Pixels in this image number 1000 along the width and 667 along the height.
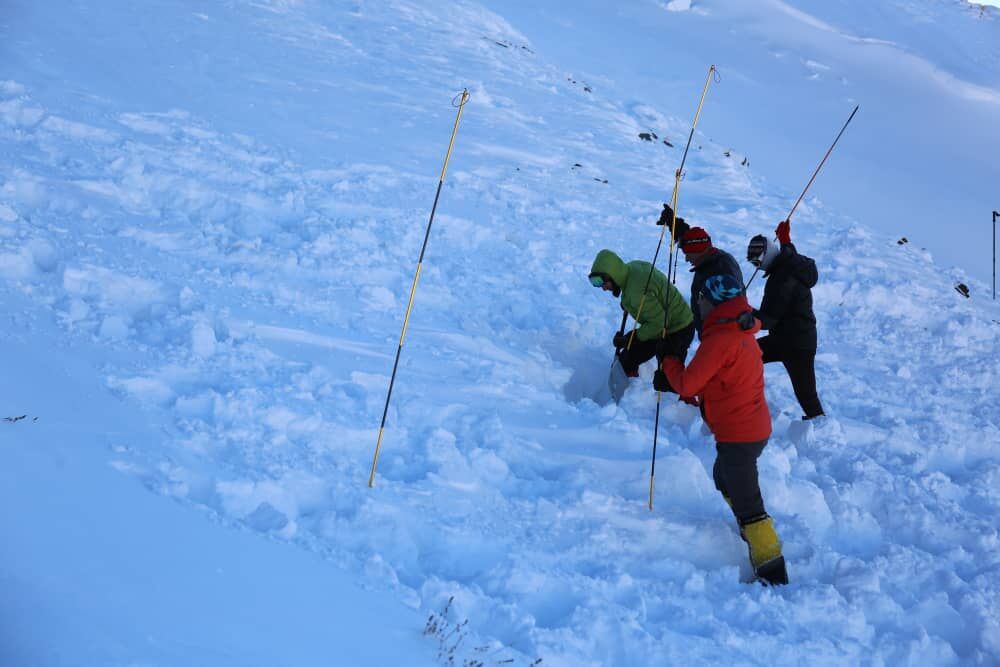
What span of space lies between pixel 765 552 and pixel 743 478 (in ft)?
1.41

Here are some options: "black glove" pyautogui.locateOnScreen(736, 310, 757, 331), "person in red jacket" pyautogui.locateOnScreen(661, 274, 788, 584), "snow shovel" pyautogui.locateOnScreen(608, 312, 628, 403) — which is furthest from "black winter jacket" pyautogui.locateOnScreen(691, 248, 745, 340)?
"black glove" pyautogui.locateOnScreen(736, 310, 757, 331)

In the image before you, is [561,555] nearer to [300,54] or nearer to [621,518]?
[621,518]

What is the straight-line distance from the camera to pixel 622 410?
6129 mm

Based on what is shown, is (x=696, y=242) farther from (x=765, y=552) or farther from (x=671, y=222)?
(x=765, y=552)

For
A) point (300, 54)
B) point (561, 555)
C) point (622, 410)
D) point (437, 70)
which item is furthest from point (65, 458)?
point (437, 70)

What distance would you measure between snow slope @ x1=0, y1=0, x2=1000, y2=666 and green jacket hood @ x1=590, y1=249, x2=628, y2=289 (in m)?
0.92

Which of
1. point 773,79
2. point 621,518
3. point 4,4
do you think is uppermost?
point 773,79

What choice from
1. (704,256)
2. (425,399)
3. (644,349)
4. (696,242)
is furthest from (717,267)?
(425,399)

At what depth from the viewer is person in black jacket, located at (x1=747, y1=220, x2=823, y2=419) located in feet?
→ 20.5

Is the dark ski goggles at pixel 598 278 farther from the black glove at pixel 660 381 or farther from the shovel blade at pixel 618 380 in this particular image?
the black glove at pixel 660 381

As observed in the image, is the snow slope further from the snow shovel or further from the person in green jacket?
the person in green jacket

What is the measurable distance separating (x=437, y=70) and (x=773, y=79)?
1641 centimetres

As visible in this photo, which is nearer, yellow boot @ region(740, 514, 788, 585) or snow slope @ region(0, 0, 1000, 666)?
snow slope @ region(0, 0, 1000, 666)

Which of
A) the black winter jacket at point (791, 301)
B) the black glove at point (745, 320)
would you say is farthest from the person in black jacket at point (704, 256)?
the black glove at point (745, 320)
